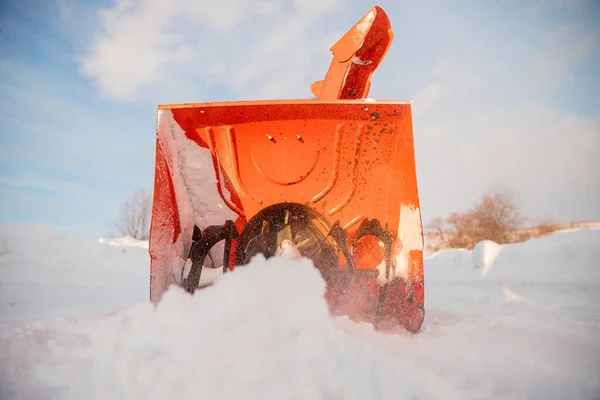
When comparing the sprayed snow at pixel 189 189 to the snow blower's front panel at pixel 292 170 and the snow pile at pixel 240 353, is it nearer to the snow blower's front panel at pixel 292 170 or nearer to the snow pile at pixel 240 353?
the snow blower's front panel at pixel 292 170

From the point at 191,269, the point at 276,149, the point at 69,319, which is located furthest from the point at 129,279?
the point at 276,149

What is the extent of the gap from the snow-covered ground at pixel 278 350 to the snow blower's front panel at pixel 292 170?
354 millimetres

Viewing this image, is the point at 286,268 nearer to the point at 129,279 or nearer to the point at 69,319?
the point at 69,319

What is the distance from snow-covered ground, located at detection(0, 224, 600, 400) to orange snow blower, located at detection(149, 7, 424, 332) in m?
0.19

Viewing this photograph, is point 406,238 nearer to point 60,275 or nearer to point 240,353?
point 240,353

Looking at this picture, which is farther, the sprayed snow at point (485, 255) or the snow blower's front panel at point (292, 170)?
the sprayed snow at point (485, 255)

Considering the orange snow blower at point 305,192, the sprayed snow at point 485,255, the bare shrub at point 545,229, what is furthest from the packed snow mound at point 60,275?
the bare shrub at point 545,229

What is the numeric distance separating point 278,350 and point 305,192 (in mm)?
1021

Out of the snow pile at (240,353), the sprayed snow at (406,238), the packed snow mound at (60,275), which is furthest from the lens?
the packed snow mound at (60,275)

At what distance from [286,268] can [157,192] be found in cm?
85

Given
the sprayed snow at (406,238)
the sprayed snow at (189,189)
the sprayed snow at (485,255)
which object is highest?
the sprayed snow at (189,189)

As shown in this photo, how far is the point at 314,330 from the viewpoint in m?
1.32

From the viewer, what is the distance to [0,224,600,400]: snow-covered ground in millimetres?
1040

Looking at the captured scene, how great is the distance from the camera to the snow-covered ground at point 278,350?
3.41ft
